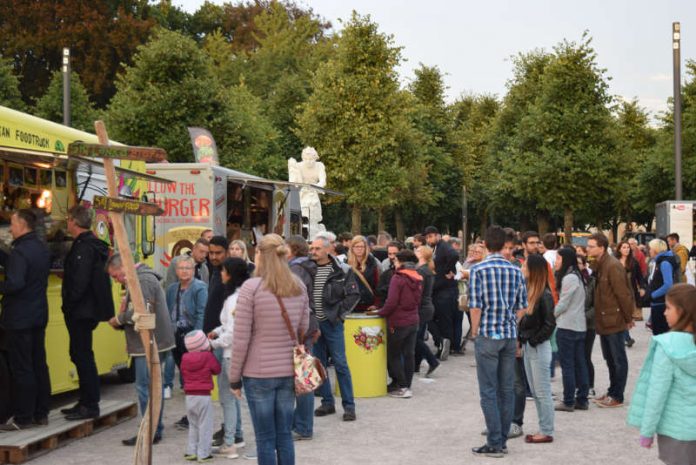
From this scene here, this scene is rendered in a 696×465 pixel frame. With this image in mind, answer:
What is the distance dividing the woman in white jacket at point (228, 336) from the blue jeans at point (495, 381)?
205cm

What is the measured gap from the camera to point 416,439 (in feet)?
28.0

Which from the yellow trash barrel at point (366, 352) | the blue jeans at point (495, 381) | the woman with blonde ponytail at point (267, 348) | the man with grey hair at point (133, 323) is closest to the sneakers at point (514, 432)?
the blue jeans at point (495, 381)

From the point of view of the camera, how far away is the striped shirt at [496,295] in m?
7.66

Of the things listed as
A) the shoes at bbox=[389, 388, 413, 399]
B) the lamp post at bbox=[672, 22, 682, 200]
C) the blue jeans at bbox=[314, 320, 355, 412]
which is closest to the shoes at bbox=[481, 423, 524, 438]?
the blue jeans at bbox=[314, 320, 355, 412]

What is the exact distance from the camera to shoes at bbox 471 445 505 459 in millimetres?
7825

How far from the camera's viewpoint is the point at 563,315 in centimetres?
978

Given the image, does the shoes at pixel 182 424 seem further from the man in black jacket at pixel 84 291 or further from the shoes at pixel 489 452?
the shoes at pixel 489 452

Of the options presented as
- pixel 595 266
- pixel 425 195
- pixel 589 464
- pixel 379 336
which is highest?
pixel 425 195

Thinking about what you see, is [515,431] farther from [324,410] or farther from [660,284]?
[660,284]

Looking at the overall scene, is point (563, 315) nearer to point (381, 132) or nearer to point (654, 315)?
point (654, 315)

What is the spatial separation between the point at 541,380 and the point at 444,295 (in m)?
6.02

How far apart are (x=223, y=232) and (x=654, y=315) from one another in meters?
6.63

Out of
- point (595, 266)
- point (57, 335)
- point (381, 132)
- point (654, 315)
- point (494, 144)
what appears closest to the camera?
point (57, 335)

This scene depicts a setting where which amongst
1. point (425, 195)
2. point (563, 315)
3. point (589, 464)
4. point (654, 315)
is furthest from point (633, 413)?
point (425, 195)
